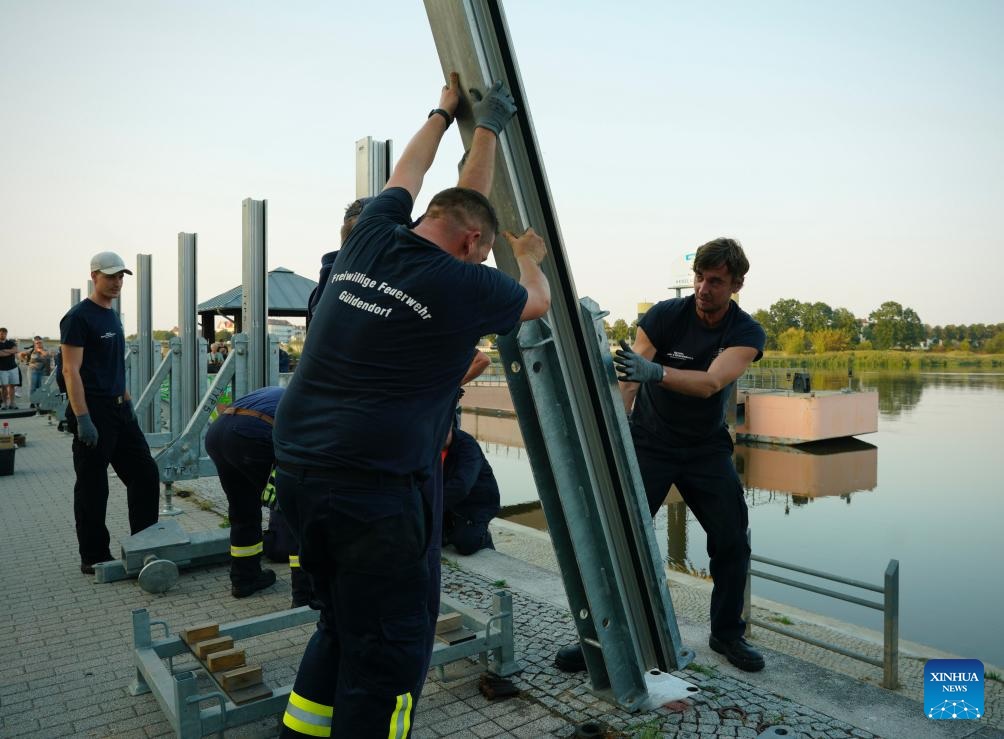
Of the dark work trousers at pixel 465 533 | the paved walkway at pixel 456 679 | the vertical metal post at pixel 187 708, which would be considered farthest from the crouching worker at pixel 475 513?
the vertical metal post at pixel 187 708

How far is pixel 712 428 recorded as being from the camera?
11.6 feet

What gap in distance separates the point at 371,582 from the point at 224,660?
1.45 m

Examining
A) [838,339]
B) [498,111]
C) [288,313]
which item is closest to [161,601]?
[498,111]

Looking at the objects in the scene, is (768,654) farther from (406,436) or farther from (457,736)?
(406,436)

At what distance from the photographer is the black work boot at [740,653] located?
3.33 m

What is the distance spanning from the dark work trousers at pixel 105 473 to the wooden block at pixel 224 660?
2368 mm

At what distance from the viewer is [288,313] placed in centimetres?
1652

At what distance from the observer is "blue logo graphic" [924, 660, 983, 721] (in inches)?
119

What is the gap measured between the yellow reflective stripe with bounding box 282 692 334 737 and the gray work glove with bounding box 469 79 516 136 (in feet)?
6.09

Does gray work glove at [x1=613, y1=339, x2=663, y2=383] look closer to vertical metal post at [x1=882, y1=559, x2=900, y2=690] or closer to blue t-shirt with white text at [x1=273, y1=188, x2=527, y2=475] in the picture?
blue t-shirt with white text at [x1=273, y1=188, x2=527, y2=475]

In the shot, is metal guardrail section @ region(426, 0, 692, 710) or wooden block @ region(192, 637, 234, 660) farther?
wooden block @ region(192, 637, 234, 660)

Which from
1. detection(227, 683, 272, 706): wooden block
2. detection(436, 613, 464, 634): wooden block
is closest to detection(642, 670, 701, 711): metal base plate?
detection(436, 613, 464, 634): wooden block

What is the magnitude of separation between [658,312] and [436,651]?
1946 millimetres

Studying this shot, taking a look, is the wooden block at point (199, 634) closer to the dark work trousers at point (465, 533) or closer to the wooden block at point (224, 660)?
the wooden block at point (224, 660)
